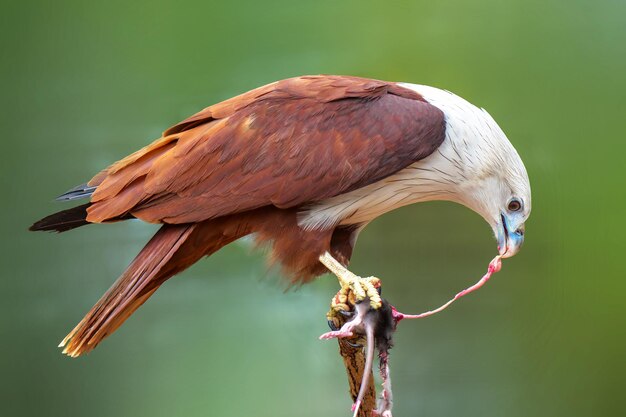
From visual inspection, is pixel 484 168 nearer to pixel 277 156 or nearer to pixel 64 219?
pixel 277 156

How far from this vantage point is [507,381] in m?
2.62

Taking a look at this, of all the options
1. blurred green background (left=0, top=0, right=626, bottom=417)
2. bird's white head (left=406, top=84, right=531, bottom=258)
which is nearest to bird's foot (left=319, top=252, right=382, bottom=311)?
bird's white head (left=406, top=84, right=531, bottom=258)

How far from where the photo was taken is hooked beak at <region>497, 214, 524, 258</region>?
1.91 meters

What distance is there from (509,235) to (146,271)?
2.96 feet

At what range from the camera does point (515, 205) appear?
6.23ft

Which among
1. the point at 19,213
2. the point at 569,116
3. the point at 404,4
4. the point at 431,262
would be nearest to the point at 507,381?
the point at 431,262

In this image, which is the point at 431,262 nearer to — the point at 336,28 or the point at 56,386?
the point at 336,28

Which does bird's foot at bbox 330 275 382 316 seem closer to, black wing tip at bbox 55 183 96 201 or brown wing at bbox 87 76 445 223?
brown wing at bbox 87 76 445 223

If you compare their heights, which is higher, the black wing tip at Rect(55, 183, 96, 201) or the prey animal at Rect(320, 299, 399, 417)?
the black wing tip at Rect(55, 183, 96, 201)

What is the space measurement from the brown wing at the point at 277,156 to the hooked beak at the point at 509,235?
30cm

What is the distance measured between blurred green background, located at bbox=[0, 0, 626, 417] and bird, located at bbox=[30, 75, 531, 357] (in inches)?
28.1

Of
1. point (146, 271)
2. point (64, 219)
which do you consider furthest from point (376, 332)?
point (64, 219)

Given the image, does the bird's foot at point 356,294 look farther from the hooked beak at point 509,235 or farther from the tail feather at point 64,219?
the tail feather at point 64,219

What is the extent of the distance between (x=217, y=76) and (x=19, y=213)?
807 mm
